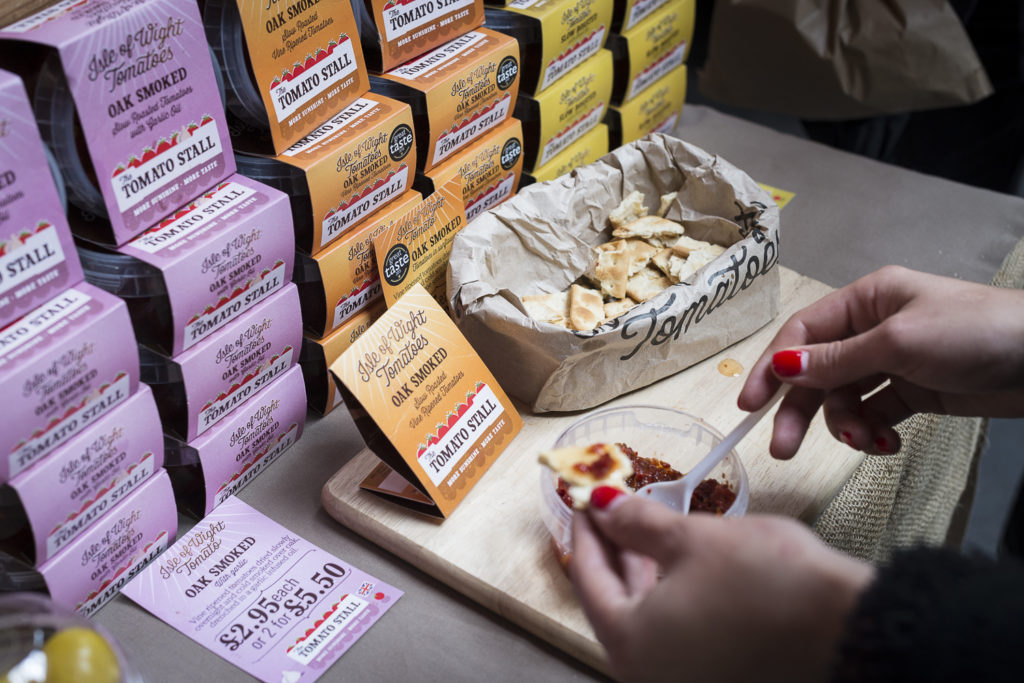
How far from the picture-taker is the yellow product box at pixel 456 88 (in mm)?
1113

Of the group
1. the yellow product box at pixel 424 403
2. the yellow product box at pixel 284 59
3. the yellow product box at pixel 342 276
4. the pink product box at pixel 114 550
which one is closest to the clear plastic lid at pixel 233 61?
the yellow product box at pixel 284 59

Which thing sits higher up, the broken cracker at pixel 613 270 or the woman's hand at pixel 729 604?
the woman's hand at pixel 729 604

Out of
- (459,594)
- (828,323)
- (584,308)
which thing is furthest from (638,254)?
(459,594)

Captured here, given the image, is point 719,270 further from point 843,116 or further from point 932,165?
point 932,165

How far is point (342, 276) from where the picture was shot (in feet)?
3.54

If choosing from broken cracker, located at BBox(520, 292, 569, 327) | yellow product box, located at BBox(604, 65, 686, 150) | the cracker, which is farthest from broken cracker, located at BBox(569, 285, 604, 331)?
yellow product box, located at BBox(604, 65, 686, 150)

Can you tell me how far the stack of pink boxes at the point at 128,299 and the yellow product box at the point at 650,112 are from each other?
0.76m

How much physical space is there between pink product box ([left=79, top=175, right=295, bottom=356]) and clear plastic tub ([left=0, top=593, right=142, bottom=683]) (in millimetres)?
276

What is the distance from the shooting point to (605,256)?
1.31m

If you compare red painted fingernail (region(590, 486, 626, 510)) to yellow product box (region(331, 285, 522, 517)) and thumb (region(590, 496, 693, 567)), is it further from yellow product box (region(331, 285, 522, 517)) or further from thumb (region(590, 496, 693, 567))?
yellow product box (region(331, 285, 522, 517))

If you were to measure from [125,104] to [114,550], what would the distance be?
0.45 meters

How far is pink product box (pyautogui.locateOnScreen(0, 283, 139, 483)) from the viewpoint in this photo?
2.49 feet

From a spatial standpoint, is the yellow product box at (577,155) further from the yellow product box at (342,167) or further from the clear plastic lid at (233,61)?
the clear plastic lid at (233,61)

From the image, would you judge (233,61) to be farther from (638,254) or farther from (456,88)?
(638,254)
